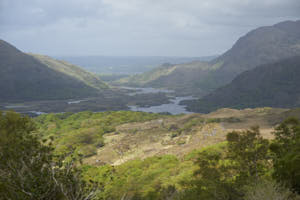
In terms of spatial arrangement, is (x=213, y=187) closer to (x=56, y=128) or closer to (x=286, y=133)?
(x=286, y=133)

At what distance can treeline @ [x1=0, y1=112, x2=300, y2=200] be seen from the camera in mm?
18875

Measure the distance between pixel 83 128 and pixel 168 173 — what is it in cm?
9420

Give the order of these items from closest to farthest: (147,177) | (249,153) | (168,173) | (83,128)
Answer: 1. (249,153)
2. (168,173)
3. (147,177)
4. (83,128)

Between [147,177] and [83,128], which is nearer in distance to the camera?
[147,177]

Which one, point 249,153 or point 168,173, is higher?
point 249,153

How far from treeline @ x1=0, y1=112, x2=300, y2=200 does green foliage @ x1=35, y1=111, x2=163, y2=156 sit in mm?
42495

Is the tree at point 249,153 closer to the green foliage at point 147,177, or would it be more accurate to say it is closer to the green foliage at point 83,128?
the green foliage at point 147,177

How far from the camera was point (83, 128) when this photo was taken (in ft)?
465

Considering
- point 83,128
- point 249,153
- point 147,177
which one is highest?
point 249,153

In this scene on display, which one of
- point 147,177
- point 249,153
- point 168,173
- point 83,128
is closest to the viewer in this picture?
point 249,153

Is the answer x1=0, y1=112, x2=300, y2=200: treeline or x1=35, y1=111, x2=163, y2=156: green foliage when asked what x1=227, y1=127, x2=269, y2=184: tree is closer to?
x1=0, y1=112, x2=300, y2=200: treeline

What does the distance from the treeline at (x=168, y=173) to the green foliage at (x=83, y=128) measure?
42.5 metres

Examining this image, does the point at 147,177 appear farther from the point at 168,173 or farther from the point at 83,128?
the point at 83,128

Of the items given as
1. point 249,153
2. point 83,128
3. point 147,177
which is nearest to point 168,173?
point 147,177
